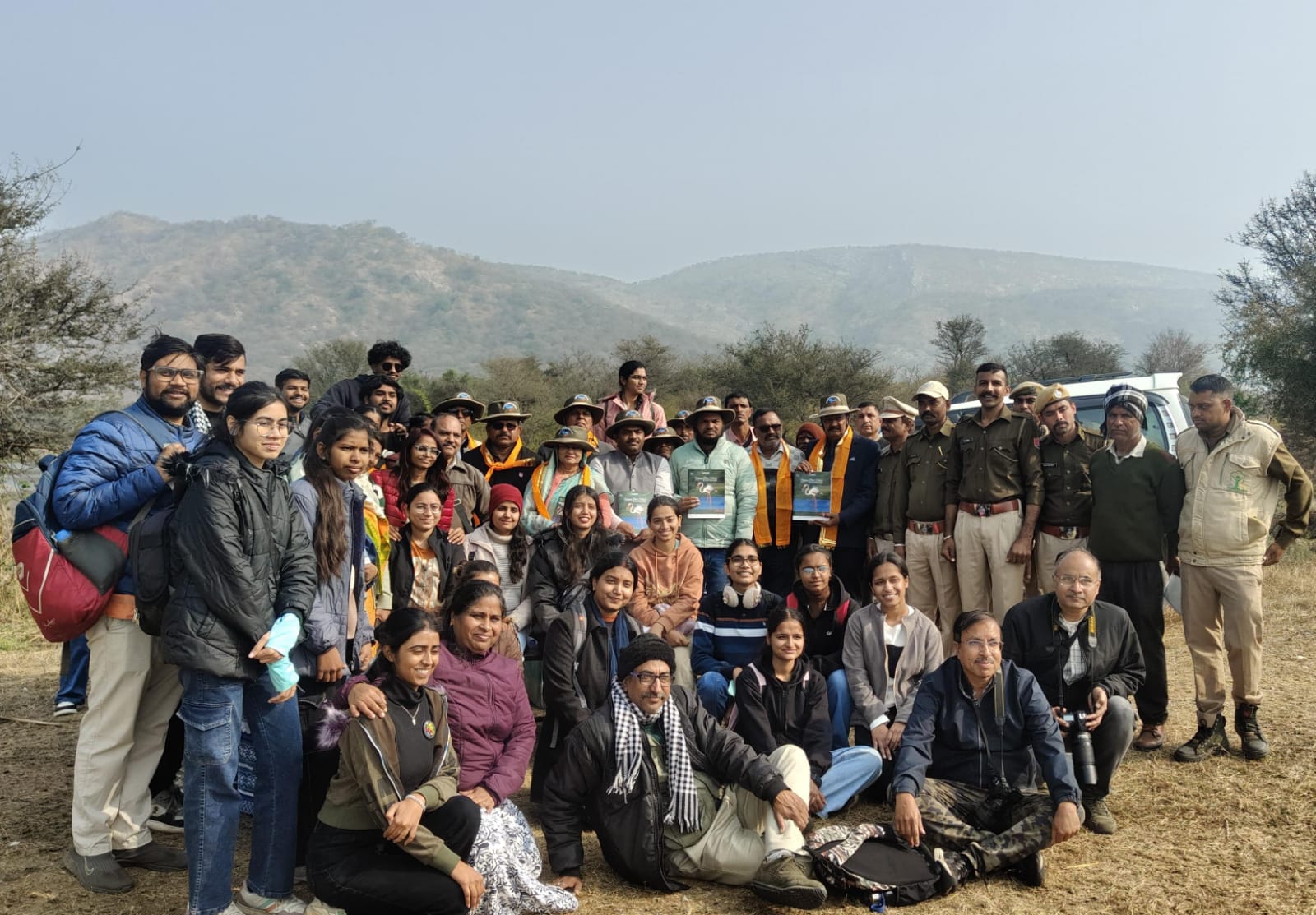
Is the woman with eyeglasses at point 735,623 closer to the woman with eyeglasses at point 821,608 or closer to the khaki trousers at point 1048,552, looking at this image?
the woman with eyeglasses at point 821,608

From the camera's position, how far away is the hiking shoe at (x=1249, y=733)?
18.1 ft

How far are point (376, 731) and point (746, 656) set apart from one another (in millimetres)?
2606

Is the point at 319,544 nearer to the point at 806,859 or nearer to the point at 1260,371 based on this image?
the point at 806,859

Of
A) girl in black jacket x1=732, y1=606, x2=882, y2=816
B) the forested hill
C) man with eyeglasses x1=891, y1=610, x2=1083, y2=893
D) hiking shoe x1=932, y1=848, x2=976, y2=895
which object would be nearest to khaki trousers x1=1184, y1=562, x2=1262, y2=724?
man with eyeglasses x1=891, y1=610, x2=1083, y2=893

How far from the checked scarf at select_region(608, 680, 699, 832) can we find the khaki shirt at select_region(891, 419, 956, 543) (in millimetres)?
3233

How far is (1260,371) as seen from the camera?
18.6m

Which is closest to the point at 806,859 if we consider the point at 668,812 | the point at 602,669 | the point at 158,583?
the point at 668,812

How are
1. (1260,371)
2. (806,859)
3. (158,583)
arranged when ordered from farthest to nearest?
(1260,371), (806,859), (158,583)

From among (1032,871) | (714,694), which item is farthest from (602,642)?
(1032,871)

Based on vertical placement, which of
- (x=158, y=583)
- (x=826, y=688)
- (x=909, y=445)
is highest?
(x=909, y=445)

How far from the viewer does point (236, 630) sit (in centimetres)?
359

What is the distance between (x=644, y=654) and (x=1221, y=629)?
3735 millimetres

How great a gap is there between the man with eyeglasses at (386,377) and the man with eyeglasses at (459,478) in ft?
2.14

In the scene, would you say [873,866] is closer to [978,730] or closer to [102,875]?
[978,730]
